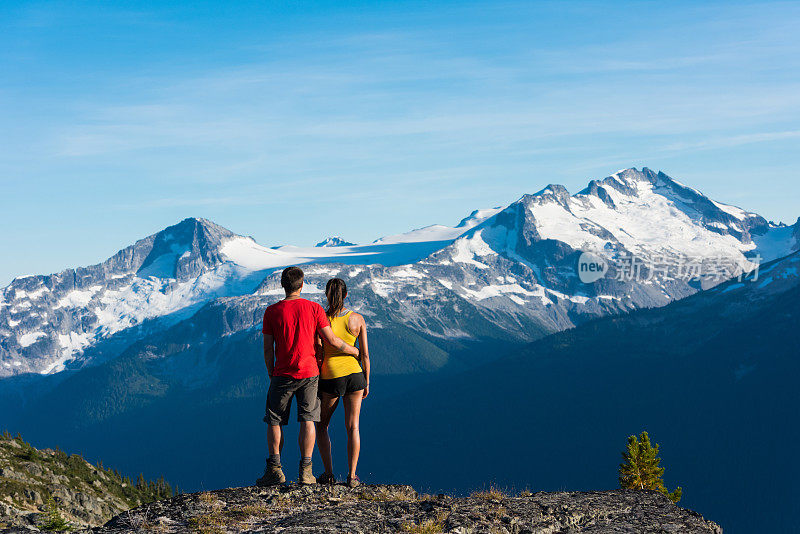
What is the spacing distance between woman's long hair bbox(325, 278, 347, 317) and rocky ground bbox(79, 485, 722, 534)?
434cm

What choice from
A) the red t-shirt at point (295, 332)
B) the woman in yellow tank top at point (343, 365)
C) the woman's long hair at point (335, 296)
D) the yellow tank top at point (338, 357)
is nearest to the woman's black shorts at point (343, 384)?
the woman in yellow tank top at point (343, 365)

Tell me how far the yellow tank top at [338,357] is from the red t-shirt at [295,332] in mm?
473

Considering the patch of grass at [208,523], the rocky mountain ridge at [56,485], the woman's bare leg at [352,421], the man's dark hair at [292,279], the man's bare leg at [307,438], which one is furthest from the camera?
the rocky mountain ridge at [56,485]

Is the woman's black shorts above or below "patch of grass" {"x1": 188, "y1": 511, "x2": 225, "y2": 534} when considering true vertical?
above

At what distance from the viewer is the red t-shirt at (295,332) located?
62.5 ft

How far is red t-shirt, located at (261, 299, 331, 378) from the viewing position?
19047mm

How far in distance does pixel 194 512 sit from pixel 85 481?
65851mm

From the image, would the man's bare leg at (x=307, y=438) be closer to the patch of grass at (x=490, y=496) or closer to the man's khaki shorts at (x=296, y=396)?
the man's khaki shorts at (x=296, y=396)

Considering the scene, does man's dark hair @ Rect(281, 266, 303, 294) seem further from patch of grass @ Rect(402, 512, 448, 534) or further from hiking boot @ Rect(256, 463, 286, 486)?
patch of grass @ Rect(402, 512, 448, 534)

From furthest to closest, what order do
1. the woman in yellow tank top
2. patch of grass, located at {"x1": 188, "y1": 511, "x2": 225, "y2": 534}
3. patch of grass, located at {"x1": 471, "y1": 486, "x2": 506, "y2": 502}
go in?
the woman in yellow tank top < patch of grass, located at {"x1": 471, "y1": 486, "x2": 506, "y2": 502} < patch of grass, located at {"x1": 188, "y1": 511, "x2": 225, "y2": 534}

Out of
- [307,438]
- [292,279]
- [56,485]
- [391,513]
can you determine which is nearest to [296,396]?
[307,438]

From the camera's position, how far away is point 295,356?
19141mm

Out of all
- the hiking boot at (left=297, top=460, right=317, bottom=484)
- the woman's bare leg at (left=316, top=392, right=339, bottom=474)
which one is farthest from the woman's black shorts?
the hiking boot at (left=297, top=460, right=317, bottom=484)

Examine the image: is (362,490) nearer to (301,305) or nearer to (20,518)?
(301,305)
